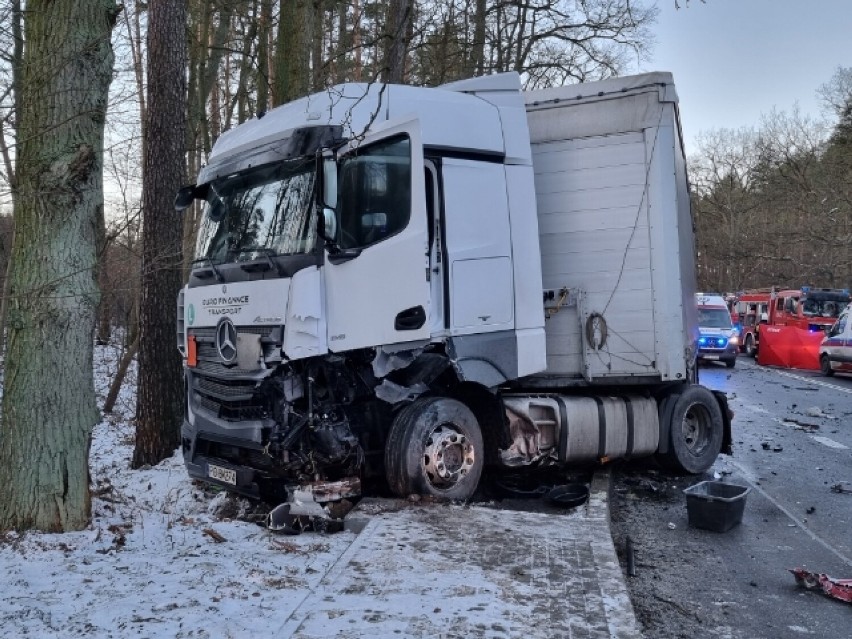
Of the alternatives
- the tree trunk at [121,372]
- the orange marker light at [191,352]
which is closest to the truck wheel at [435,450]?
the orange marker light at [191,352]

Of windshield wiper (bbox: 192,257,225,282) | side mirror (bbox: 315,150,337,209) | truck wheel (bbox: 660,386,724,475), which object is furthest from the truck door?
truck wheel (bbox: 660,386,724,475)

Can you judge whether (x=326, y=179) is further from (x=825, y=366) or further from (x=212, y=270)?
(x=825, y=366)

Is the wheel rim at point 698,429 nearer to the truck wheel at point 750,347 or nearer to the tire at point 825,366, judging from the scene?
the tire at point 825,366

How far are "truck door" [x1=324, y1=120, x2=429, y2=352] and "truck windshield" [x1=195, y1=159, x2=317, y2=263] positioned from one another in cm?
29

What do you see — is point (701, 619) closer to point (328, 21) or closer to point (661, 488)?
point (661, 488)

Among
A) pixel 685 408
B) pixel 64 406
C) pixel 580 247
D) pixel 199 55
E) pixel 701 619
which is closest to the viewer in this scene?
pixel 701 619

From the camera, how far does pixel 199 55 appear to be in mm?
17781

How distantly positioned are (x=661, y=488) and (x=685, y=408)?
90 cm

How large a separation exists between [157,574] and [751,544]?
4.47 meters

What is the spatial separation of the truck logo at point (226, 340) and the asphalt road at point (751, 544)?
3.38m

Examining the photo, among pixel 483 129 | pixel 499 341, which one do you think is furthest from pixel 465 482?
pixel 483 129

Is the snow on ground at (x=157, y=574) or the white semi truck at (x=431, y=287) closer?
the snow on ground at (x=157, y=574)

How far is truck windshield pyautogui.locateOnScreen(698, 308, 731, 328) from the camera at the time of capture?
25.2 meters

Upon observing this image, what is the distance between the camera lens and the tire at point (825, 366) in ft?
72.9
